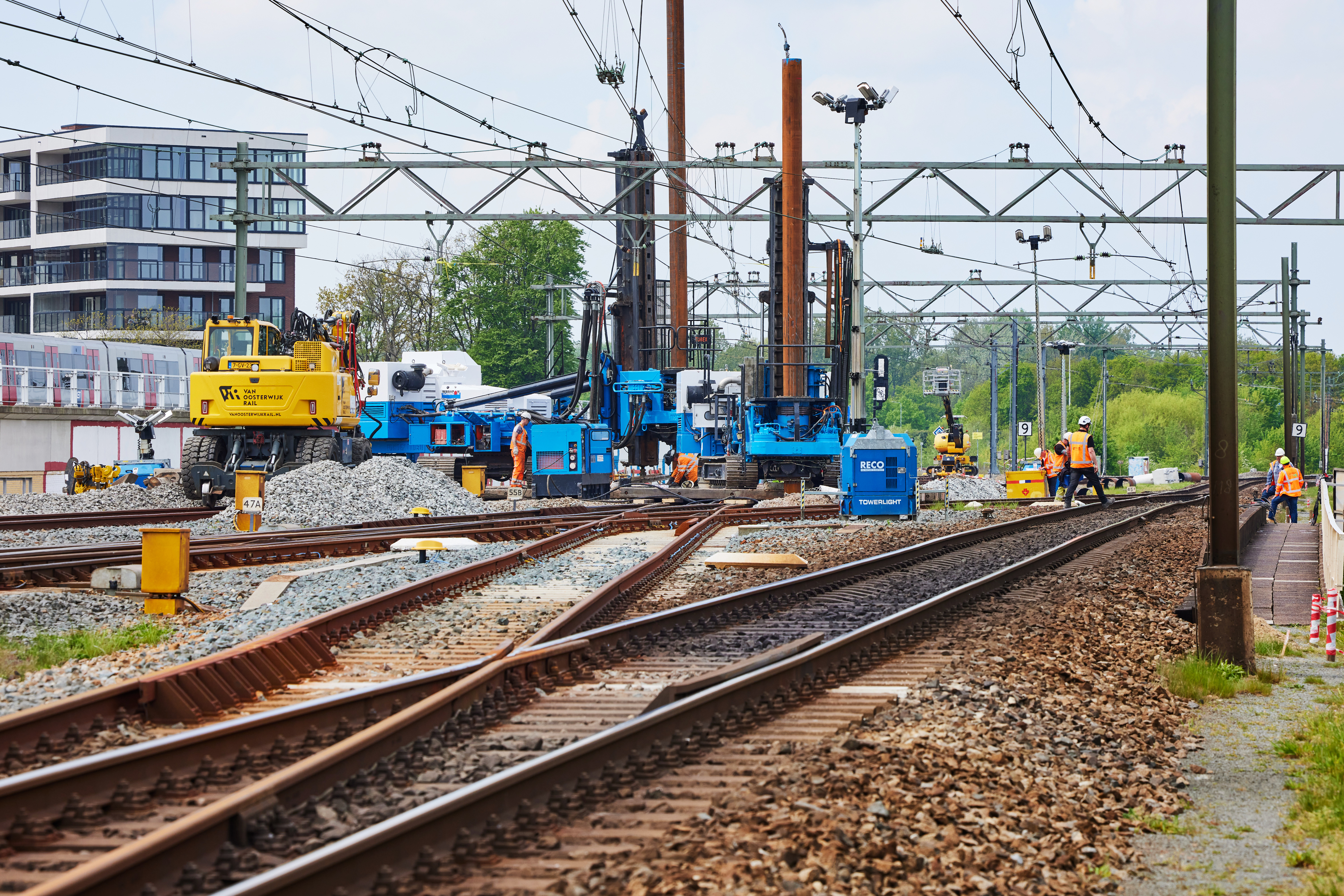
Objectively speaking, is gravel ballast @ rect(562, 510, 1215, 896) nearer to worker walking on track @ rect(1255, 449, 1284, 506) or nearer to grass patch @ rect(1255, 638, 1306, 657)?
grass patch @ rect(1255, 638, 1306, 657)

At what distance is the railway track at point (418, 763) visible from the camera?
5.02m

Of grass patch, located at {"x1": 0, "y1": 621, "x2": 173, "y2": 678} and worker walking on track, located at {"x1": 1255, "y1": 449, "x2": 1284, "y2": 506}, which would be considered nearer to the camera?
→ grass patch, located at {"x1": 0, "y1": 621, "x2": 173, "y2": 678}

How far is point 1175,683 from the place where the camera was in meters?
9.98

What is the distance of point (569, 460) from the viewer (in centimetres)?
3378

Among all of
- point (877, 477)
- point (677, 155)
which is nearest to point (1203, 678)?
point (877, 477)

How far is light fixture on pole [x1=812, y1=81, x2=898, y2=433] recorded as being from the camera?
28.2 meters

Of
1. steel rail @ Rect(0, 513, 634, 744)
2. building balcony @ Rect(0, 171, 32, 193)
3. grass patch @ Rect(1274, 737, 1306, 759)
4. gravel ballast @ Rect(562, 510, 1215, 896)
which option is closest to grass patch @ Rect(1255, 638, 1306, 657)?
gravel ballast @ Rect(562, 510, 1215, 896)

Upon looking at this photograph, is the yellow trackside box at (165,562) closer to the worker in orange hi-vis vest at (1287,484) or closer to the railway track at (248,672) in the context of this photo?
the railway track at (248,672)

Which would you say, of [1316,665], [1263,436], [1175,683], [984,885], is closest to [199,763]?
[984,885]

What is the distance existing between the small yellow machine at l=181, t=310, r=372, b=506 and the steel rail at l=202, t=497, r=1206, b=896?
18.6 metres

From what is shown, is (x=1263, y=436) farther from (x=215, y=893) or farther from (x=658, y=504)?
(x=215, y=893)

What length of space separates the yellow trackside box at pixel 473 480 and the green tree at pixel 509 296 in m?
59.7

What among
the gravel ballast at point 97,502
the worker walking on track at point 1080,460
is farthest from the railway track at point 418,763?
the worker walking on track at point 1080,460

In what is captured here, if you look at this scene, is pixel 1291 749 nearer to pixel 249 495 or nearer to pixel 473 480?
pixel 249 495
